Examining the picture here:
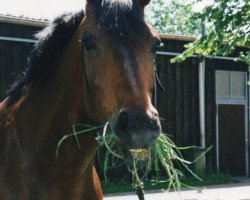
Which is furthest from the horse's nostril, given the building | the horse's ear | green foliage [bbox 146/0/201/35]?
green foliage [bbox 146/0/201/35]

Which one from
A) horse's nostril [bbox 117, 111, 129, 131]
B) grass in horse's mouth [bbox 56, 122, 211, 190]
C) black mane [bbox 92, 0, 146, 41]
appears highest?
black mane [bbox 92, 0, 146, 41]

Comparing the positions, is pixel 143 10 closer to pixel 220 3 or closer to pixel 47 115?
pixel 47 115

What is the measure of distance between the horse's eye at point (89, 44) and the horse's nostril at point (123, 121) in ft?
1.57

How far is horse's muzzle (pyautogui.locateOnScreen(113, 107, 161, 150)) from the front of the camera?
7.00ft

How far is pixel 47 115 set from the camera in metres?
2.92

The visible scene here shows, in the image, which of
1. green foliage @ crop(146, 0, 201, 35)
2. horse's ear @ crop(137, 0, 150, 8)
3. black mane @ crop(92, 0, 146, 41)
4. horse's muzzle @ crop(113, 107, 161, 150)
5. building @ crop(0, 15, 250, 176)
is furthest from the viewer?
green foliage @ crop(146, 0, 201, 35)

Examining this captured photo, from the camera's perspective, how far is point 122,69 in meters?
2.35

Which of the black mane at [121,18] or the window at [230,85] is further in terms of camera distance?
the window at [230,85]

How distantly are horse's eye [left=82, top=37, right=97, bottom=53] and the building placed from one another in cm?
1002

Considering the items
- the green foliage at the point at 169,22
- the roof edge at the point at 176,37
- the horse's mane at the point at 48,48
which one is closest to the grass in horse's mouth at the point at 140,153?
the horse's mane at the point at 48,48

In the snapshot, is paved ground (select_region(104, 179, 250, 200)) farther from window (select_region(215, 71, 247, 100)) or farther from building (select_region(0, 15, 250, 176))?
window (select_region(215, 71, 247, 100))

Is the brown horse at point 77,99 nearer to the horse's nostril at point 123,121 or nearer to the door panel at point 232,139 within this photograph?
the horse's nostril at point 123,121

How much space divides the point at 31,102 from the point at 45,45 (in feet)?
1.21

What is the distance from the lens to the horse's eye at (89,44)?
2496 mm
